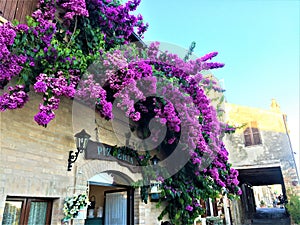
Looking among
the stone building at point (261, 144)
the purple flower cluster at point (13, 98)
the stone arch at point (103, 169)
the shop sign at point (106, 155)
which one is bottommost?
the stone arch at point (103, 169)

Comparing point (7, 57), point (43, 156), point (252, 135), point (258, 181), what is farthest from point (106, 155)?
point (258, 181)

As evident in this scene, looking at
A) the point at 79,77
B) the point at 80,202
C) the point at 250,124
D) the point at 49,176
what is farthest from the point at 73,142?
the point at 250,124

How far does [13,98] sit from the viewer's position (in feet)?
10.1

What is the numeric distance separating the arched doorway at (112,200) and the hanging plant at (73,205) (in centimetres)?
104

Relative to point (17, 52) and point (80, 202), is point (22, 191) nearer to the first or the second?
point (80, 202)

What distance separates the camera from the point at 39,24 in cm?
364

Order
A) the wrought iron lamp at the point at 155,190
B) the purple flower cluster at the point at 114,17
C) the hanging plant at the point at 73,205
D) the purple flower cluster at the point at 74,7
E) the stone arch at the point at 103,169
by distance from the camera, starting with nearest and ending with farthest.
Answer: the hanging plant at the point at 73,205
the purple flower cluster at the point at 74,7
the stone arch at the point at 103,169
the purple flower cluster at the point at 114,17
the wrought iron lamp at the point at 155,190

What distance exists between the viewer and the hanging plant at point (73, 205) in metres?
3.88

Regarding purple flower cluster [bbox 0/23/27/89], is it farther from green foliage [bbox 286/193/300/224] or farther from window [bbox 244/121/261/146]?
green foliage [bbox 286/193/300/224]

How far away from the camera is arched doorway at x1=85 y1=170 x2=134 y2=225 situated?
546cm

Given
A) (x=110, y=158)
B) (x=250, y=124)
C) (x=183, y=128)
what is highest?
(x=250, y=124)

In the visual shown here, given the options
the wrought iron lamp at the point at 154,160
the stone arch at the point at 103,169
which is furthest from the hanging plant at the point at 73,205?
the wrought iron lamp at the point at 154,160

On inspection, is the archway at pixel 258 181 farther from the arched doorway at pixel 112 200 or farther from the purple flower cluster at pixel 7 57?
the purple flower cluster at pixel 7 57

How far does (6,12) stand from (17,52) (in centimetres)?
126
